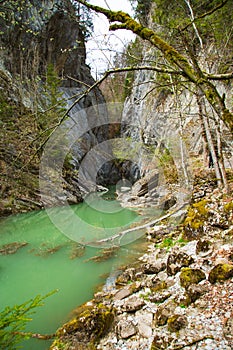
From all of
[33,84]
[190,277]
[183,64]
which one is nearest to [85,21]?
[183,64]

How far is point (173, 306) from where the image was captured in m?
3.17

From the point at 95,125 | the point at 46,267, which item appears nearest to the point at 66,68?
the point at 95,125

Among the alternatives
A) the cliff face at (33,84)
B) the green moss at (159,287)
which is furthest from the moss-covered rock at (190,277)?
the cliff face at (33,84)

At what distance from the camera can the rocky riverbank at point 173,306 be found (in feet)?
8.57

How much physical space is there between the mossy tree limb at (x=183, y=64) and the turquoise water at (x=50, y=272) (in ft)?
12.5

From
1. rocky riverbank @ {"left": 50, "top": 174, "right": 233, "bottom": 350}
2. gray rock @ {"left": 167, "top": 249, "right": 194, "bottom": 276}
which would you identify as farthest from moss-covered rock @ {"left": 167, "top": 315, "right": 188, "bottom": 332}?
gray rock @ {"left": 167, "top": 249, "right": 194, "bottom": 276}

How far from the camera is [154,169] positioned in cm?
1566

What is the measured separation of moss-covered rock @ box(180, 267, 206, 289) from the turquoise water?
2.09m

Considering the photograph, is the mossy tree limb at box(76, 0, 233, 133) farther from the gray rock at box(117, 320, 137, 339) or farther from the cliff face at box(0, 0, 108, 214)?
the cliff face at box(0, 0, 108, 214)

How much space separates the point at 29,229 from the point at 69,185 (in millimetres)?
6771

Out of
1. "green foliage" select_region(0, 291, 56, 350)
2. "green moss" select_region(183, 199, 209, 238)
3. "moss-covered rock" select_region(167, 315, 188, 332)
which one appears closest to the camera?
"green foliage" select_region(0, 291, 56, 350)

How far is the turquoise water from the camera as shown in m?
4.12

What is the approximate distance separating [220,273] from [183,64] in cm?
287

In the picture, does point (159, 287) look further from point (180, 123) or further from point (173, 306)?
point (180, 123)
